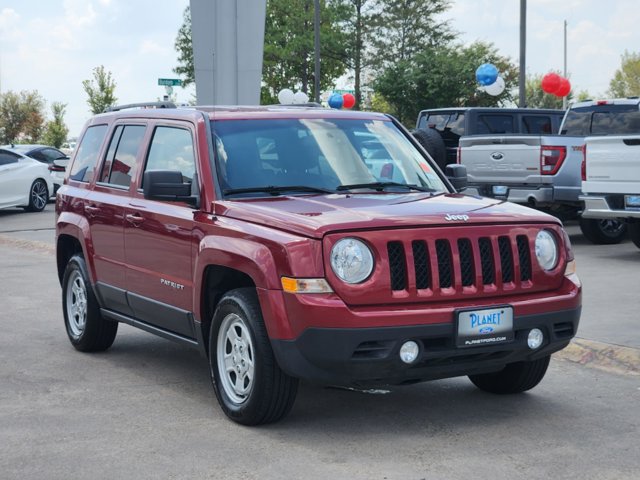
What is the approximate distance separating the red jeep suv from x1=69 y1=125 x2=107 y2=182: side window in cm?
65

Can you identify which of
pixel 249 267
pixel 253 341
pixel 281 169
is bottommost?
pixel 253 341

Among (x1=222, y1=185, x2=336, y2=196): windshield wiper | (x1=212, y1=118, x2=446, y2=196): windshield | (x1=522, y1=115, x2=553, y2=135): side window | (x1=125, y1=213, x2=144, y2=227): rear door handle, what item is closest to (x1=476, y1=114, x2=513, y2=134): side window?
(x1=522, y1=115, x2=553, y2=135): side window

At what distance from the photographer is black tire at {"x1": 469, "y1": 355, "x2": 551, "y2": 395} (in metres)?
6.73

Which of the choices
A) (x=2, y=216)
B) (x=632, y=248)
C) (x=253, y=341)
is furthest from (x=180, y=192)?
(x=2, y=216)

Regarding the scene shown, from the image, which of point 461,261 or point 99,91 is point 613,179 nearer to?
point 461,261

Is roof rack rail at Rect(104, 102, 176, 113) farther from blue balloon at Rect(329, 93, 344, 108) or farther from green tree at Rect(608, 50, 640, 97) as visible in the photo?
green tree at Rect(608, 50, 640, 97)

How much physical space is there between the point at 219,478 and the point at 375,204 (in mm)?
1867

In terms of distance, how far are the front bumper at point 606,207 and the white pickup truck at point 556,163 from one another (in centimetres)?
115

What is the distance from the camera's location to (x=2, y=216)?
25.0 metres

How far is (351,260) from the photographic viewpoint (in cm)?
564

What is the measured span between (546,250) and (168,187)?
7.44 ft

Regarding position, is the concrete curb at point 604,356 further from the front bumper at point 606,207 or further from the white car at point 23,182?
the white car at point 23,182

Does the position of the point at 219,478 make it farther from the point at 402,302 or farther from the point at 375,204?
the point at 375,204

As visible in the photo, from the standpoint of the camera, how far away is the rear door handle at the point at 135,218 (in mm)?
7340
